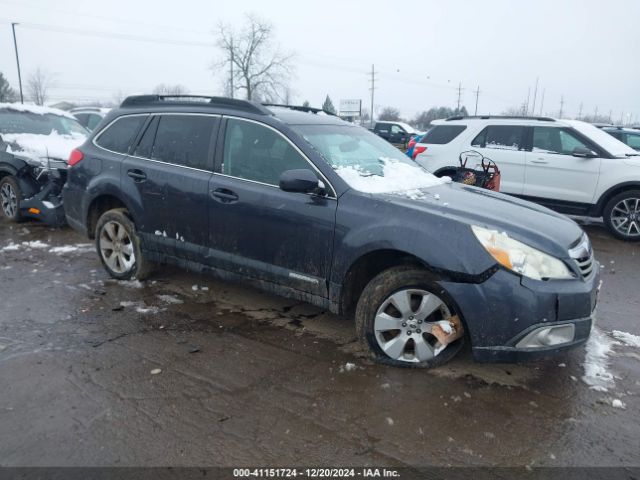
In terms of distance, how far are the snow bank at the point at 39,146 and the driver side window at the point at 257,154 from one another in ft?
14.3

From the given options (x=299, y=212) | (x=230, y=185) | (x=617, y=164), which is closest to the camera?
(x=299, y=212)

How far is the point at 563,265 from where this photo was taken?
10.6ft

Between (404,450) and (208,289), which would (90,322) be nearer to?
(208,289)

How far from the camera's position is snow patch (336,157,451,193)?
3816 mm

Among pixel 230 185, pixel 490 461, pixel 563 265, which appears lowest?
pixel 490 461

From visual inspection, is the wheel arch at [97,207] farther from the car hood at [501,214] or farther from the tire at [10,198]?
the car hood at [501,214]

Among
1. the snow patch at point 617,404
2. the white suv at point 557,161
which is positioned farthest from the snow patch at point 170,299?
the white suv at point 557,161

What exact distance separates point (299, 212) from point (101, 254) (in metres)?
2.68

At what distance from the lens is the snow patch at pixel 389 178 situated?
12.5 feet

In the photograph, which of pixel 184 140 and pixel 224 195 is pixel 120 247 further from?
pixel 224 195

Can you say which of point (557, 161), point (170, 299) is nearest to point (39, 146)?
point (170, 299)

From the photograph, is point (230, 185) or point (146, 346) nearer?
point (146, 346)

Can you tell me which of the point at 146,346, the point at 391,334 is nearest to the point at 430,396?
the point at 391,334

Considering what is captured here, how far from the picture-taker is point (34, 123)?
8688mm
